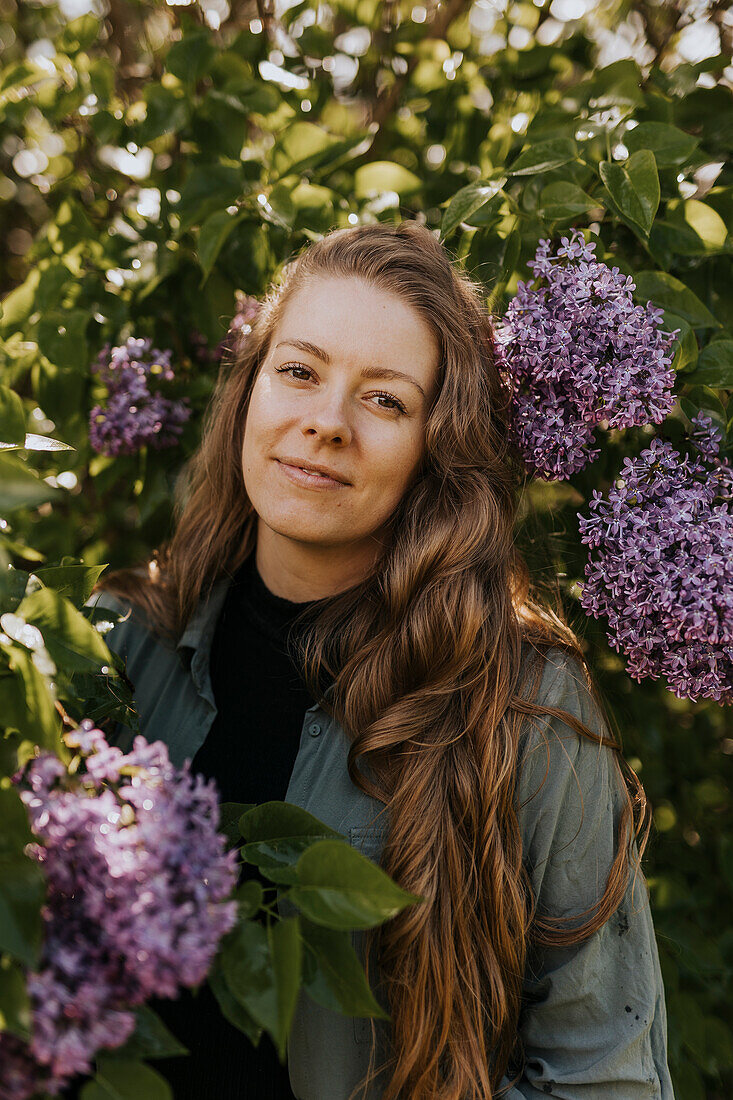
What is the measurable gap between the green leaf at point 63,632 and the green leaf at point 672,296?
100 centimetres

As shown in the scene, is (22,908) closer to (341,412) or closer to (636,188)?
(341,412)

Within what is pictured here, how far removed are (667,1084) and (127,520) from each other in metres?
1.59

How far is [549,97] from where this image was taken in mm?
1945

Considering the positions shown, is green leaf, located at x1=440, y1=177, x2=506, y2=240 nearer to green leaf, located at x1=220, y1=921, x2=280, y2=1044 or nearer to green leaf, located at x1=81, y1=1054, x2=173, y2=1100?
green leaf, located at x1=220, y1=921, x2=280, y2=1044

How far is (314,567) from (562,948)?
2.43 feet

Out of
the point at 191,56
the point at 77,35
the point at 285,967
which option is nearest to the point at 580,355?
the point at 285,967

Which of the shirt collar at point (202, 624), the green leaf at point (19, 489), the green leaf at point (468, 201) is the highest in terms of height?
the green leaf at point (468, 201)

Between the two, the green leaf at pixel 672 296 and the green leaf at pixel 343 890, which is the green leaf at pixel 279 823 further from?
the green leaf at pixel 672 296

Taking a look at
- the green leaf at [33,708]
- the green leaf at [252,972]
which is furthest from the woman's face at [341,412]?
the green leaf at [252,972]

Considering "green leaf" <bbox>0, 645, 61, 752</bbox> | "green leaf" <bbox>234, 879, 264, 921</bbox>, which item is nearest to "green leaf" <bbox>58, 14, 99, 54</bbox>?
"green leaf" <bbox>0, 645, 61, 752</bbox>

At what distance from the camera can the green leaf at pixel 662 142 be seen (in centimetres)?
139

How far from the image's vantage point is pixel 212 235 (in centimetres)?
154

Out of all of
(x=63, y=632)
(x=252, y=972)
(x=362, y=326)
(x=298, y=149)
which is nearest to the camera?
(x=252, y=972)

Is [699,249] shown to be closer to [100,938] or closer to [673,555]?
[673,555]
